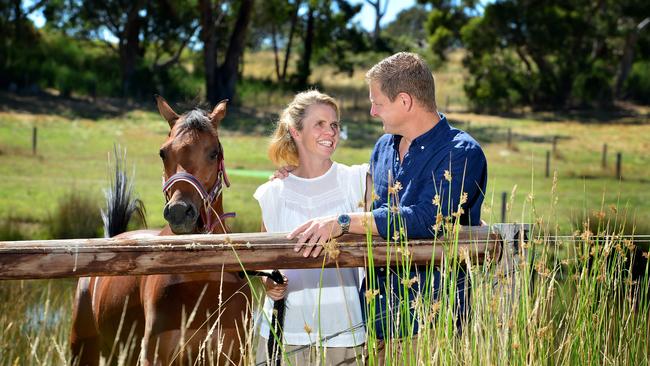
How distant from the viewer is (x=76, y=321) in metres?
5.65

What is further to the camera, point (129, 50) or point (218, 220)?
point (129, 50)

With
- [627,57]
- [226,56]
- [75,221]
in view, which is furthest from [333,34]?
[75,221]

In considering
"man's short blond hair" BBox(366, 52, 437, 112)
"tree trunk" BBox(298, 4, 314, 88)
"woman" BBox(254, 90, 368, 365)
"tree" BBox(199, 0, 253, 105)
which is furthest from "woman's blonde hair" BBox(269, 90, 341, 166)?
"tree trunk" BBox(298, 4, 314, 88)

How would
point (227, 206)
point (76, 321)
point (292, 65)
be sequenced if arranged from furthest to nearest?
1. point (292, 65)
2. point (227, 206)
3. point (76, 321)

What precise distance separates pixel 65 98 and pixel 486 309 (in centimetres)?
3127

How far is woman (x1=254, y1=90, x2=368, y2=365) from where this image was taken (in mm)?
4078

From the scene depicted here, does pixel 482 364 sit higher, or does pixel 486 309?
pixel 486 309

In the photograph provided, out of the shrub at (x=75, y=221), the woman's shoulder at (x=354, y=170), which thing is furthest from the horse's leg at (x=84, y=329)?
the shrub at (x=75, y=221)

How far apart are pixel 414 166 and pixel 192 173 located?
1206 millimetres

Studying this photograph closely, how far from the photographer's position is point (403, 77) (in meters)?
3.64

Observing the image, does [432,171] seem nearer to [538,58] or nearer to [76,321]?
[76,321]

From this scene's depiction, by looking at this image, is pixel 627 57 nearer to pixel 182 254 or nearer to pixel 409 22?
pixel 182 254

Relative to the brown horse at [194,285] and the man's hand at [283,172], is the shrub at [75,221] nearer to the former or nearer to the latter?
the brown horse at [194,285]

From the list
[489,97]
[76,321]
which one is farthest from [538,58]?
[76,321]
